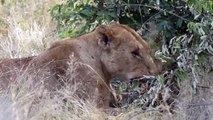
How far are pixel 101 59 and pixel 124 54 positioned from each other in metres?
0.20

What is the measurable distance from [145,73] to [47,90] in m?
0.84

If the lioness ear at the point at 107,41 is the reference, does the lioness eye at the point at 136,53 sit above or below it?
below

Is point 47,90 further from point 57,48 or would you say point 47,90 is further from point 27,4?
point 27,4

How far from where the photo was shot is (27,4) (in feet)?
38.3

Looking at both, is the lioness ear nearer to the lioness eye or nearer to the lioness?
the lioness

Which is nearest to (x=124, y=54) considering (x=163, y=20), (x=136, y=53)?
(x=136, y=53)

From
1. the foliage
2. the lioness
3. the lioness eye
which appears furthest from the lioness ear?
the foliage

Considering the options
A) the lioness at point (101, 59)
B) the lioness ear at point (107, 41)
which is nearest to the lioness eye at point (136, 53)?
the lioness at point (101, 59)

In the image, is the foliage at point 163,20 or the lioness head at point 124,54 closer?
the lioness head at point 124,54

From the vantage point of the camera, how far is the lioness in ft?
18.8

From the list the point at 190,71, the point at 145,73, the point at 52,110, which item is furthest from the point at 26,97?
the point at 190,71

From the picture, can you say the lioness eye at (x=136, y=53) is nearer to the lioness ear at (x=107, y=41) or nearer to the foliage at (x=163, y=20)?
the lioness ear at (x=107, y=41)

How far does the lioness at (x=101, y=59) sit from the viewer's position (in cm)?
572

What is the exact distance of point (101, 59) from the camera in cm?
583
